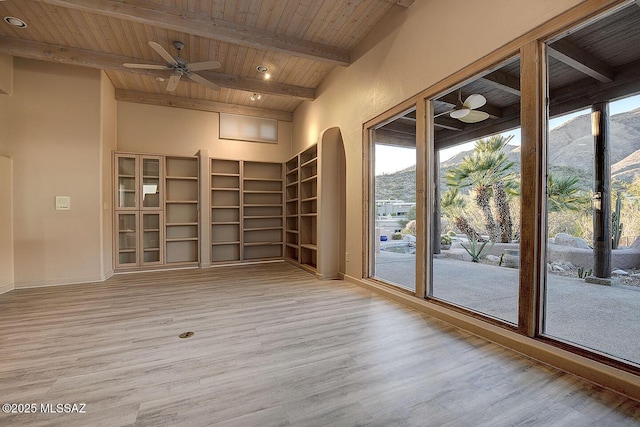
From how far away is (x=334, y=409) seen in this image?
1.52 meters

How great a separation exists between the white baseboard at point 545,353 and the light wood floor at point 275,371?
72 millimetres

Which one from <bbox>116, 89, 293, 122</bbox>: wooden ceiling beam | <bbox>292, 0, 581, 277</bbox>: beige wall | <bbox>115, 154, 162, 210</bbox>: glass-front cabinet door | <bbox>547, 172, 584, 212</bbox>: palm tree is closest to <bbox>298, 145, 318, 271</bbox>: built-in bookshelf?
<bbox>292, 0, 581, 277</bbox>: beige wall

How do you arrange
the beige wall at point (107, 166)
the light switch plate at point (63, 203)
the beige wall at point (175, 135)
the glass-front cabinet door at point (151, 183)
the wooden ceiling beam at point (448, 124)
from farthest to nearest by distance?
the beige wall at point (175, 135) → the glass-front cabinet door at point (151, 183) → the beige wall at point (107, 166) → the light switch plate at point (63, 203) → the wooden ceiling beam at point (448, 124)

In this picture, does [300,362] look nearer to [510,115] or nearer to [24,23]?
[510,115]

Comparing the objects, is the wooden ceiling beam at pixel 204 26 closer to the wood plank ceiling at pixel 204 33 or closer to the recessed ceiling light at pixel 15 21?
the wood plank ceiling at pixel 204 33

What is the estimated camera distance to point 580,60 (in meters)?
2.38

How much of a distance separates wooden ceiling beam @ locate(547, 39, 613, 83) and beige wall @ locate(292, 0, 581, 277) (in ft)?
1.04

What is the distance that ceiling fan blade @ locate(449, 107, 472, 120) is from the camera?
340 cm

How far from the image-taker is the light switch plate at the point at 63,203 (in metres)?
4.42

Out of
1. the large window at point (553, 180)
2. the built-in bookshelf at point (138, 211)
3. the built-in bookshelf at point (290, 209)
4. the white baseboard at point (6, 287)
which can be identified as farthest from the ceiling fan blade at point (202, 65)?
the white baseboard at point (6, 287)

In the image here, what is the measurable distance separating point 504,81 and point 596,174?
111cm

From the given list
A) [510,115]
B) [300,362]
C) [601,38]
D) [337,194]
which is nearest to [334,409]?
[300,362]

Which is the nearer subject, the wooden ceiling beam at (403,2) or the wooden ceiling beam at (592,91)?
the wooden ceiling beam at (592,91)

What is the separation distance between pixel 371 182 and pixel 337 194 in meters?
0.87
